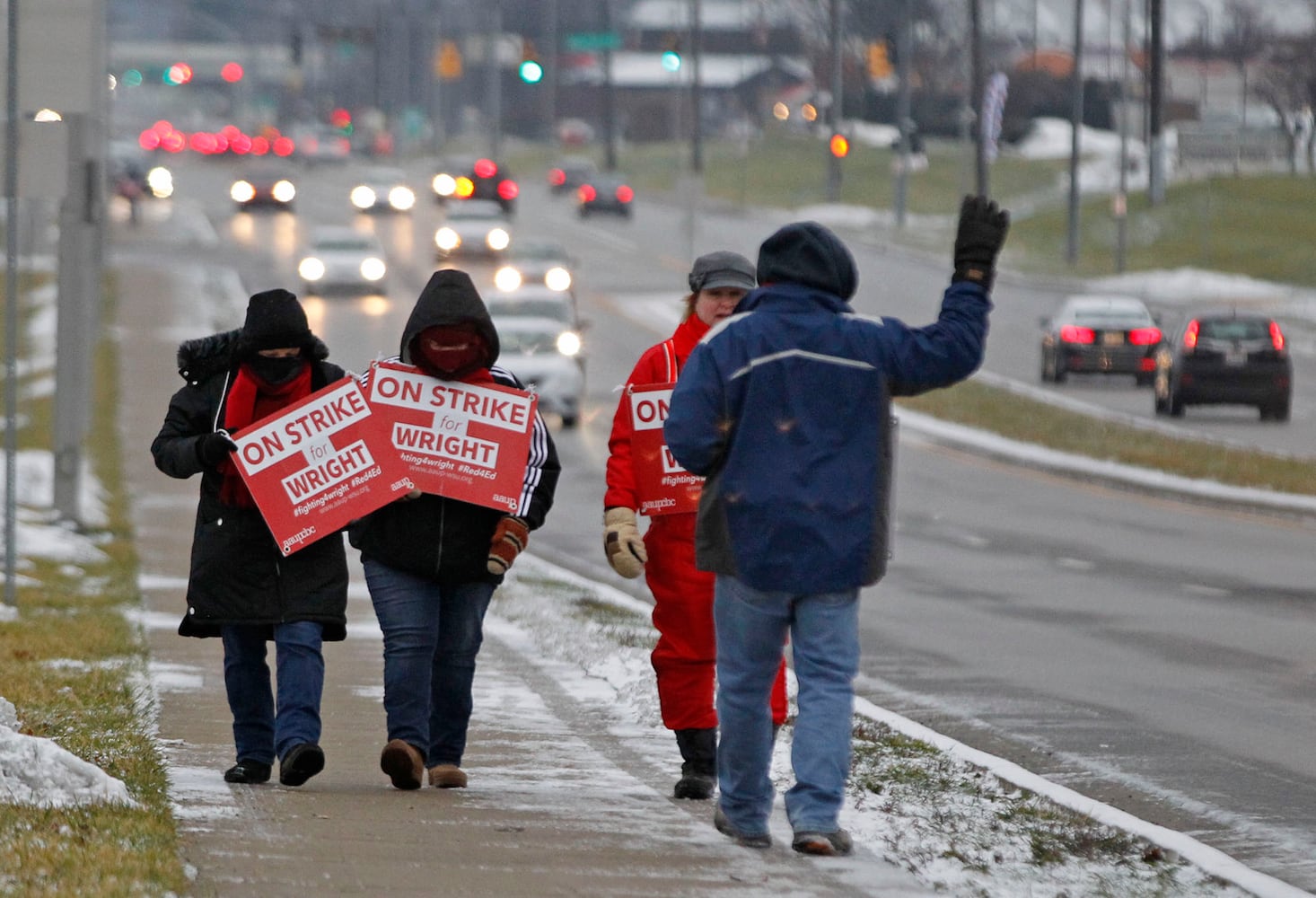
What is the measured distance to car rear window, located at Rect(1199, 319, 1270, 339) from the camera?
3253 cm

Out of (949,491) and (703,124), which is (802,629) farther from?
(703,124)

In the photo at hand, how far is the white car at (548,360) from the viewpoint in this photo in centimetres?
3072

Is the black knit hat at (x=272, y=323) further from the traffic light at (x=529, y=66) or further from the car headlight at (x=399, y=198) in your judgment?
the car headlight at (x=399, y=198)

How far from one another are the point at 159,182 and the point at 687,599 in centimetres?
7733

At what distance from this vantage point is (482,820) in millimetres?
7516

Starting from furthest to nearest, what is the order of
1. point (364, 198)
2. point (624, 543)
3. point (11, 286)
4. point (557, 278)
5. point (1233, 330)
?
point (364, 198) < point (557, 278) < point (1233, 330) < point (11, 286) < point (624, 543)

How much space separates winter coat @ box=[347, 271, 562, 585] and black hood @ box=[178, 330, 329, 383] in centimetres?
44

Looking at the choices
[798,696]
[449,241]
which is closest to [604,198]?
[449,241]

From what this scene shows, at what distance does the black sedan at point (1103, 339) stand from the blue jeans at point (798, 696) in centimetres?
3196

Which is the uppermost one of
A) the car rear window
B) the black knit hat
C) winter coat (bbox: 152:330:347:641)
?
the black knit hat

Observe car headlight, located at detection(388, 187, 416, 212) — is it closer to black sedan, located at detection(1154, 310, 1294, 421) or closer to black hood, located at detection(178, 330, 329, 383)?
black sedan, located at detection(1154, 310, 1294, 421)

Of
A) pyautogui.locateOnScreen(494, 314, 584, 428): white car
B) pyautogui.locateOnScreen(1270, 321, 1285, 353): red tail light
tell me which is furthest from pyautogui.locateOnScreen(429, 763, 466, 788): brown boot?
pyautogui.locateOnScreen(1270, 321, 1285, 353): red tail light

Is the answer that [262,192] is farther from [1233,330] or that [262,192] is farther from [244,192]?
[1233,330]

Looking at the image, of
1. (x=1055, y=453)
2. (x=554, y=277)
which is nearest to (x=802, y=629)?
(x=1055, y=453)
